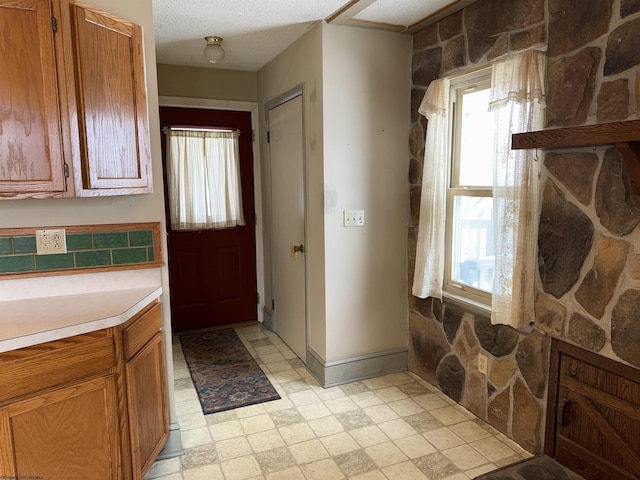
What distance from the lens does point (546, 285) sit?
6.81 ft

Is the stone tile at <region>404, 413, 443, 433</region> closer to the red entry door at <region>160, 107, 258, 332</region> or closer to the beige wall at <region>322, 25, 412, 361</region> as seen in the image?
the beige wall at <region>322, 25, 412, 361</region>

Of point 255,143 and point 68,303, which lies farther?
point 255,143

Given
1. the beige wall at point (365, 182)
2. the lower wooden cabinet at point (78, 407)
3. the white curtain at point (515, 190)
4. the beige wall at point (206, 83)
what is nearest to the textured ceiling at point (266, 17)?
the beige wall at point (365, 182)

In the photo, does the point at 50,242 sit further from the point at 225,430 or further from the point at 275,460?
the point at 275,460

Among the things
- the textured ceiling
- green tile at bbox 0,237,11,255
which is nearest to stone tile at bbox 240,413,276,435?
green tile at bbox 0,237,11,255

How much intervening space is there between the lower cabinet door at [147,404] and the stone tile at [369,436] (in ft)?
3.32

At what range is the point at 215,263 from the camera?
4.12 metres

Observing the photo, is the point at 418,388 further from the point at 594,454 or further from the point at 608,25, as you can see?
the point at 608,25

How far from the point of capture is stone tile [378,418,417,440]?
7.93ft

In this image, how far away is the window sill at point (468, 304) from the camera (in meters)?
2.46

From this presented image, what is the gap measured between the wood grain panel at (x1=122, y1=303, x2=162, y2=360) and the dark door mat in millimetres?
1672

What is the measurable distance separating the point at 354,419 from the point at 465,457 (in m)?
0.65

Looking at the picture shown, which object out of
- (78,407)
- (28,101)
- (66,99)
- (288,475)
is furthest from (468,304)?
(28,101)

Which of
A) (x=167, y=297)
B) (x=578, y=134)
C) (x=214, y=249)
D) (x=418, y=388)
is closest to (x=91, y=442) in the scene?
(x=167, y=297)
